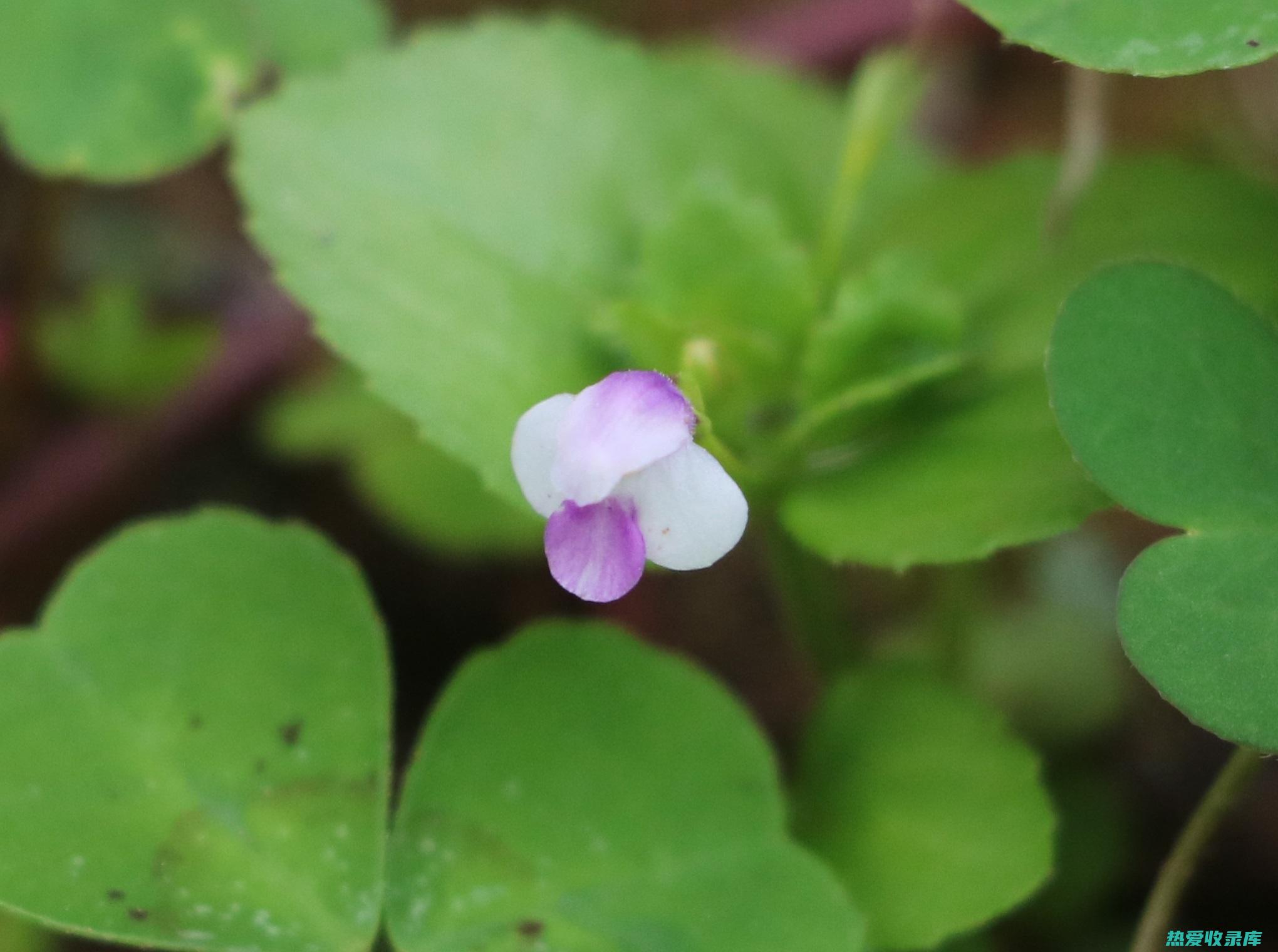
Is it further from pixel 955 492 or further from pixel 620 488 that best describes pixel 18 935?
pixel 955 492

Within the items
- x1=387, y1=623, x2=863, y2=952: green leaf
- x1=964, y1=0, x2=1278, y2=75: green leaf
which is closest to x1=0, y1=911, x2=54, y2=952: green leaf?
x1=387, y1=623, x2=863, y2=952: green leaf

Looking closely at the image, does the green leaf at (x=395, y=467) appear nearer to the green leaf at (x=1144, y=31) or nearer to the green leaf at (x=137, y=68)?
the green leaf at (x=137, y=68)

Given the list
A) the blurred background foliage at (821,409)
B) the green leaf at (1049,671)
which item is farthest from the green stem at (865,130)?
the green leaf at (1049,671)

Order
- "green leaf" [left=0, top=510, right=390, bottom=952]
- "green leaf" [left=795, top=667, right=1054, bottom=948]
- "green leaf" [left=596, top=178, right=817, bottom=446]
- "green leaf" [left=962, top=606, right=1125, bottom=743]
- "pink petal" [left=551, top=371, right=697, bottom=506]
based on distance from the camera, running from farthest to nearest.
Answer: "green leaf" [left=962, top=606, right=1125, bottom=743], "green leaf" [left=596, top=178, right=817, bottom=446], "green leaf" [left=795, top=667, right=1054, bottom=948], "green leaf" [left=0, top=510, right=390, bottom=952], "pink petal" [left=551, top=371, right=697, bottom=506]

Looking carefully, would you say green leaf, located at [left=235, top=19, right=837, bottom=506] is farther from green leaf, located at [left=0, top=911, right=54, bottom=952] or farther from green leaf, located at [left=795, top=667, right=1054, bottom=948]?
green leaf, located at [left=0, top=911, right=54, bottom=952]

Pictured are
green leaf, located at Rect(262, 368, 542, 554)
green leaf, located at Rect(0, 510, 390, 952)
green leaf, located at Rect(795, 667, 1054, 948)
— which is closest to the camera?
green leaf, located at Rect(0, 510, 390, 952)

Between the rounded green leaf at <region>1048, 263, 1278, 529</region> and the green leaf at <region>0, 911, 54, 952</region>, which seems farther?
the green leaf at <region>0, 911, 54, 952</region>

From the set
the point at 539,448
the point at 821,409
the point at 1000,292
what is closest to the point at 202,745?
the point at 539,448
